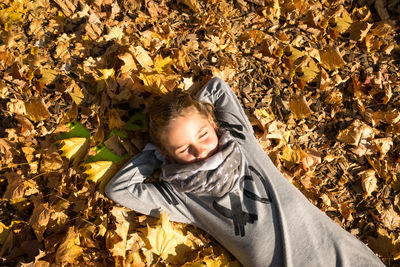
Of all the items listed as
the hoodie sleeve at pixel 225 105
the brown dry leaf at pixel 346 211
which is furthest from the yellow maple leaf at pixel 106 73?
the brown dry leaf at pixel 346 211

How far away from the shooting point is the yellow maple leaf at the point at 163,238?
7.05ft

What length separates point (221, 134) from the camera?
235 centimetres

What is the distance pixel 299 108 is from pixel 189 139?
4.40ft

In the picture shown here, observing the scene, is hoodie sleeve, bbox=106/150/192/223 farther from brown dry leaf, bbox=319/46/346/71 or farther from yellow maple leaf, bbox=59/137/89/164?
brown dry leaf, bbox=319/46/346/71

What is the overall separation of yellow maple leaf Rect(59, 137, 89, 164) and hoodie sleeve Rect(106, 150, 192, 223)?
359mm

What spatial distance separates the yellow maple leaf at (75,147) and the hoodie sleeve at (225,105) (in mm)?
1016

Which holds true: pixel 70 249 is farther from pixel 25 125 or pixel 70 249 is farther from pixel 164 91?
pixel 164 91

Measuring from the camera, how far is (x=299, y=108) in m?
2.90

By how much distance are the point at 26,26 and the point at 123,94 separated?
1.06 m

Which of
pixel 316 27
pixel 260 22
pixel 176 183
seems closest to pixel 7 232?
pixel 176 183

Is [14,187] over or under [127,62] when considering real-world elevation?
under

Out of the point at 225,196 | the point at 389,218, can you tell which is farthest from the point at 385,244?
the point at 225,196

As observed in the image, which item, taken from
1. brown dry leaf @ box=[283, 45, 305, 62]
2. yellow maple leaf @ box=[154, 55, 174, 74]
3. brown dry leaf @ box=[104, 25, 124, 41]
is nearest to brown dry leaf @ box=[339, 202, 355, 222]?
brown dry leaf @ box=[283, 45, 305, 62]

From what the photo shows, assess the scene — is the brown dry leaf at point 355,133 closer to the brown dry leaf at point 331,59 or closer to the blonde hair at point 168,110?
the brown dry leaf at point 331,59
